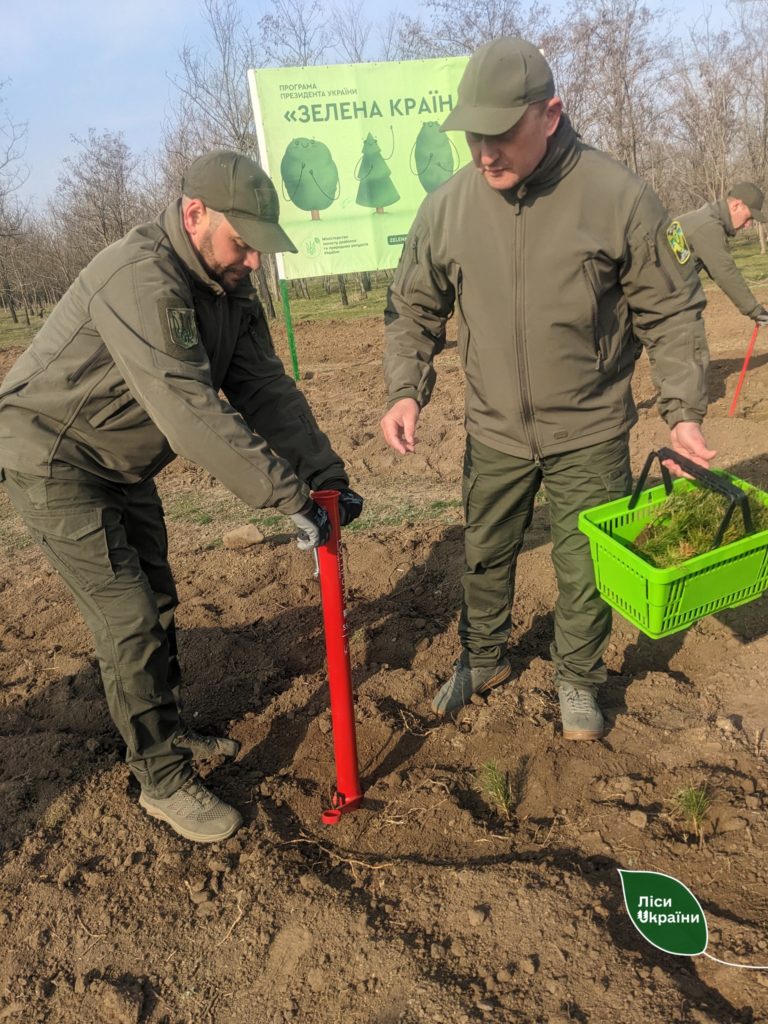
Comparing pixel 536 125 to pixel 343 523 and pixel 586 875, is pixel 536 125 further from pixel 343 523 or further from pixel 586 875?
pixel 586 875

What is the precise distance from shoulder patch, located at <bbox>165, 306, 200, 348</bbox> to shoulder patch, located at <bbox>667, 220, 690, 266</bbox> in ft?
5.14

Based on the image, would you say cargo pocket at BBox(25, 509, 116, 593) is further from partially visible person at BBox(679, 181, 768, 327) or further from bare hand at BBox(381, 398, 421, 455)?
partially visible person at BBox(679, 181, 768, 327)

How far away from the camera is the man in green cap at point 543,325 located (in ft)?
8.05

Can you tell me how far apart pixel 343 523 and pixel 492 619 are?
0.97 m

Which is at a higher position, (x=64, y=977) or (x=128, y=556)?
(x=128, y=556)

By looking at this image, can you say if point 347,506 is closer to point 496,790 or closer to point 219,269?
point 219,269

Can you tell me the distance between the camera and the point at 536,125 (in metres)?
2.38

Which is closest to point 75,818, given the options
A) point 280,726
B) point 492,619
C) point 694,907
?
point 280,726

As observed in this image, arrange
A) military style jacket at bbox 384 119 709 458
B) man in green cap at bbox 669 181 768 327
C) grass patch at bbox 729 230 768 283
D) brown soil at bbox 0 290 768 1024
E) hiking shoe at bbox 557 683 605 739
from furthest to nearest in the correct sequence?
grass patch at bbox 729 230 768 283
man in green cap at bbox 669 181 768 327
hiking shoe at bbox 557 683 605 739
military style jacket at bbox 384 119 709 458
brown soil at bbox 0 290 768 1024

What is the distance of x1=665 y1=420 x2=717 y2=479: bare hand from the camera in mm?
2654

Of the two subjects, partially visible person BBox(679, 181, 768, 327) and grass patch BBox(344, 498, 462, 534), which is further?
partially visible person BBox(679, 181, 768, 327)

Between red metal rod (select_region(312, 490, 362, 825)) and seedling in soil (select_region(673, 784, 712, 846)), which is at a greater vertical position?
red metal rod (select_region(312, 490, 362, 825))

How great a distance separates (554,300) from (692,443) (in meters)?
0.69

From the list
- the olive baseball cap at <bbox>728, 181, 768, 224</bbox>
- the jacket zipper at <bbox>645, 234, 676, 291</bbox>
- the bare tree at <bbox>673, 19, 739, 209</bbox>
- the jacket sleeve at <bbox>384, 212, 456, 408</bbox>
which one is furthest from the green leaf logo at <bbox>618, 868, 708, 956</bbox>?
the bare tree at <bbox>673, 19, 739, 209</bbox>
